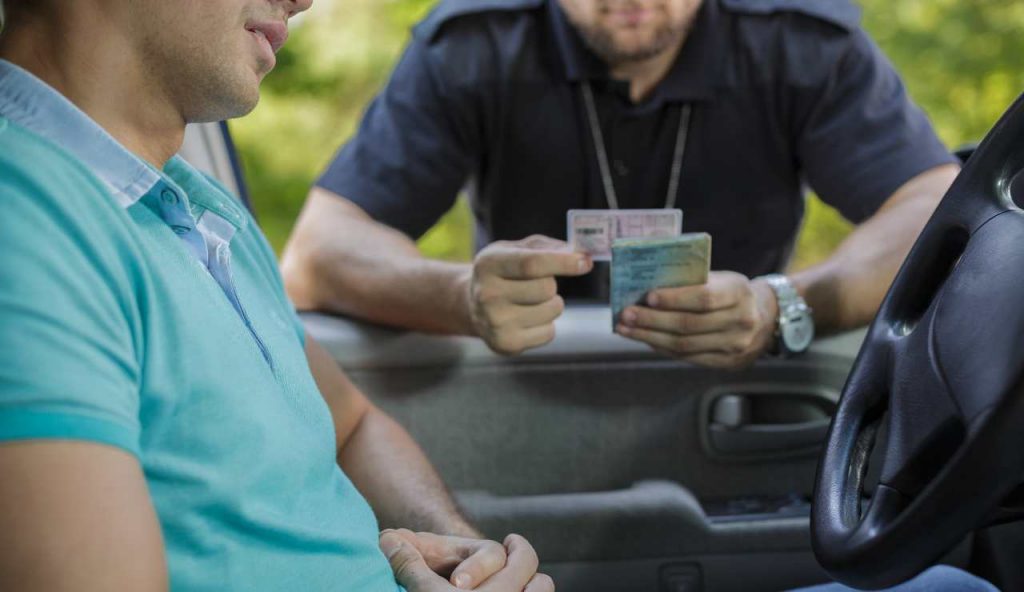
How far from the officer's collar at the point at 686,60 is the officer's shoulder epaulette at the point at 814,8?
5cm

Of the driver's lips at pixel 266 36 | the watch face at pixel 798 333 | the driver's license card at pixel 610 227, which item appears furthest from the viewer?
the watch face at pixel 798 333

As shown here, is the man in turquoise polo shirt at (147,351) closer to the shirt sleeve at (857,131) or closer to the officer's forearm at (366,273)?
the officer's forearm at (366,273)

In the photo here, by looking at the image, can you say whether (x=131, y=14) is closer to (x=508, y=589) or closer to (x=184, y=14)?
(x=184, y=14)

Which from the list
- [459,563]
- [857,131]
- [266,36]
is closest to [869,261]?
[857,131]

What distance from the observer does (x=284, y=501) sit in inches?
43.9

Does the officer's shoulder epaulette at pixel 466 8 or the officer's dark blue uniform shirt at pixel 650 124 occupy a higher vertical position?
the officer's shoulder epaulette at pixel 466 8

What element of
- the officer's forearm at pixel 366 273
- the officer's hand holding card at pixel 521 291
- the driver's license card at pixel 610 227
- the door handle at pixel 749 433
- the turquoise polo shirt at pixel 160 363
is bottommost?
the door handle at pixel 749 433

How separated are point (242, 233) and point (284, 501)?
38cm

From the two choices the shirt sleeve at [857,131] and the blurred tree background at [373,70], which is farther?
the blurred tree background at [373,70]

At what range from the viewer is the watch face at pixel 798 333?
1.94 metres

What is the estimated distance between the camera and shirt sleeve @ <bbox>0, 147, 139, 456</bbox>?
860 mm

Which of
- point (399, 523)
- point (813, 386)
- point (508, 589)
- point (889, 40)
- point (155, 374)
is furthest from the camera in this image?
point (889, 40)

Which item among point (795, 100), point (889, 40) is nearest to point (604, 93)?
point (795, 100)

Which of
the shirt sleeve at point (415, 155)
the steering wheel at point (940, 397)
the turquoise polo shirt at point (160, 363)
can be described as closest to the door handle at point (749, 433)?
the steering wheel at point (940, 397)
